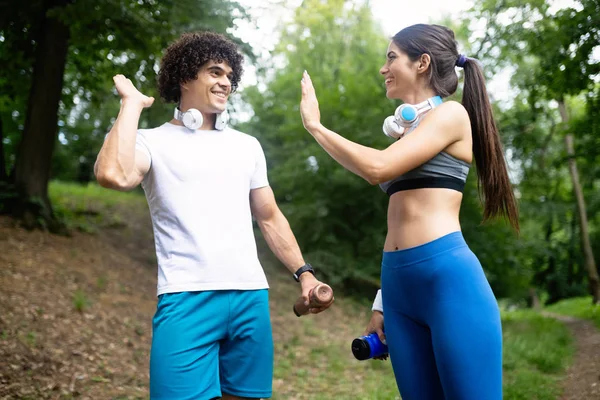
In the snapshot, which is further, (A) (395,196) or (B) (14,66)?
(B) (14,66)

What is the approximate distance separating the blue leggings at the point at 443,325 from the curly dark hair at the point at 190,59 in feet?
3.77

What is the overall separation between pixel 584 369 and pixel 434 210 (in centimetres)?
630

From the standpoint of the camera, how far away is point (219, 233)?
250 cm

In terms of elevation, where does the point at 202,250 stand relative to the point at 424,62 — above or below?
below

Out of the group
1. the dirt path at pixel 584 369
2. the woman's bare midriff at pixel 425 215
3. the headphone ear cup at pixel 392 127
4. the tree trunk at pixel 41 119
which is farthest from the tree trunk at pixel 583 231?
the woman's bare midriff at pixel 425 215

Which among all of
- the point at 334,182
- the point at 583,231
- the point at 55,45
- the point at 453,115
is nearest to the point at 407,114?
the point at 453,115

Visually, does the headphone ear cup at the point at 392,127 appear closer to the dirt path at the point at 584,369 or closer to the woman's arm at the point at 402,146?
the woman's arm at the point at 402,146

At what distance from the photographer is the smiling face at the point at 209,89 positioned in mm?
2660

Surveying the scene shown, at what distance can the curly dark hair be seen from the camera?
8.90 feet

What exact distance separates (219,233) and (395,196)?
72 cm

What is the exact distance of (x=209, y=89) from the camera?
268cm

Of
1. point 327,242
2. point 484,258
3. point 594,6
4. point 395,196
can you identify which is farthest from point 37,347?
point 484,258

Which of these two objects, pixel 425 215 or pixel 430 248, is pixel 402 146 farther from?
pixel 430 248

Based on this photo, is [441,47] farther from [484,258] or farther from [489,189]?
[484,258]
